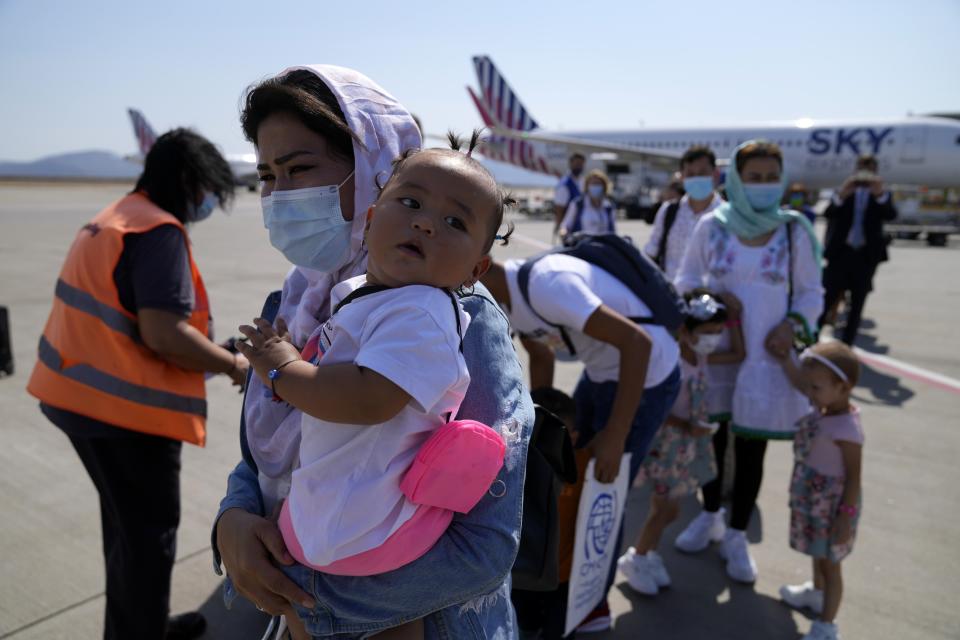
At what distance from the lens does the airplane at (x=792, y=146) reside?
23.3 m

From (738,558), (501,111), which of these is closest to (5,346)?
(738,558)

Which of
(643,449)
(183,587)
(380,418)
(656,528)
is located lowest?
(183,587)

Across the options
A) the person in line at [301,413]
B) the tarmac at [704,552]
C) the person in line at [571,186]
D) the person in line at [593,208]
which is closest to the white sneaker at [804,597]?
the tarmac at [704,552]

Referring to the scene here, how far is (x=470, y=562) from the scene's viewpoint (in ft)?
3.39

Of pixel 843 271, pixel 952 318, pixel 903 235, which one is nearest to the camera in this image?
pixel 843 271

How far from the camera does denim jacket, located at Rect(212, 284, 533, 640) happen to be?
1033 millimetres

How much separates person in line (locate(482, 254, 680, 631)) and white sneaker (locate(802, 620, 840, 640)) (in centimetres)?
81

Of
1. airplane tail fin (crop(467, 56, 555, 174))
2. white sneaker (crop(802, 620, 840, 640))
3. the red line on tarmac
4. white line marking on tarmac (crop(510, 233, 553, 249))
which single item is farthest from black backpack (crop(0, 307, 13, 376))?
airplane tail fin (crop(467, 56, 555, 174))

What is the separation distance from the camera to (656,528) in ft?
9.77

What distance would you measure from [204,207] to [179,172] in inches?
7.1

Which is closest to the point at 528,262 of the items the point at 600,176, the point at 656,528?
the point at 656,528

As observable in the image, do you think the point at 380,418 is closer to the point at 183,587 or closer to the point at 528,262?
the point at 528,262

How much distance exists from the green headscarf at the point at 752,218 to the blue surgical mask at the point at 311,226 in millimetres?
2267

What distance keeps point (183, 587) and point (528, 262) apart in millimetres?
2180
